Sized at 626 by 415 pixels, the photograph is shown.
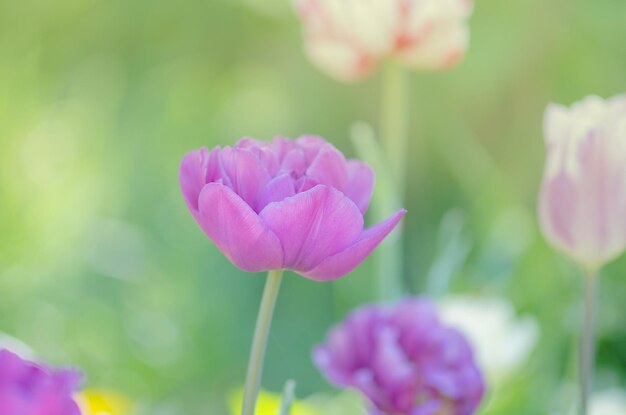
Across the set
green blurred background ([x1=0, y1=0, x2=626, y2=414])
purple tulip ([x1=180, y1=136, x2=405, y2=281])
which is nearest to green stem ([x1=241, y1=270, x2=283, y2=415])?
purple tulip ([x1=180, y1=136, x2=405, y2=281])

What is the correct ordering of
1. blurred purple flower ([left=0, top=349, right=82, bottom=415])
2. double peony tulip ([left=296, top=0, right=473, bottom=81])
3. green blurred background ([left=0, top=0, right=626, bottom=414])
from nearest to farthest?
blurred purple flower ([left=0, top=349, right=82, bottom=415])
double peony tulip ([left=296, top=0, right=473, bottom=81])
green blurred background ([left=0, top=0, right=626, bottom=414])

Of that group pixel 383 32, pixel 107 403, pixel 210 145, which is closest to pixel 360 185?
pixel 383 32

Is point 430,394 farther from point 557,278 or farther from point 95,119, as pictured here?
point 95,119

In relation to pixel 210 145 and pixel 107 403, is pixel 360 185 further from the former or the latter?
pixel 210 145

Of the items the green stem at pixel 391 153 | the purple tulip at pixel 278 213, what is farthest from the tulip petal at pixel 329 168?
the green stem at pixel 391 153

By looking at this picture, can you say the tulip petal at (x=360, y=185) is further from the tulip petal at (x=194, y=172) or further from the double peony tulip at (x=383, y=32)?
the double peony tulip at (x=383, y=32)

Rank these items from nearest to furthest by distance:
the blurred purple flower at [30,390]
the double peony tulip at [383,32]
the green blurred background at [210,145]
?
the blurred purple flower at [30,390] → the double peony tulip at [383,32] → the green blurred background at [210,145]

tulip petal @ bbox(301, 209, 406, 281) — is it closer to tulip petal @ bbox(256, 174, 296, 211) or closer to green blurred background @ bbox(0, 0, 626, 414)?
tulip petal @ bbox(256, 174, 296, 211)
